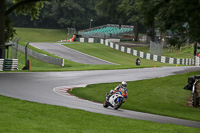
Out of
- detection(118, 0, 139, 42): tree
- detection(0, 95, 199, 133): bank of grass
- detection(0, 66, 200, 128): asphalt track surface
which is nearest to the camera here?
detection(0, 95, 199, 133): bank of grass

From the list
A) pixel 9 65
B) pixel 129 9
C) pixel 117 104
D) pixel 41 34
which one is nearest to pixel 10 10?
pixel 9 65

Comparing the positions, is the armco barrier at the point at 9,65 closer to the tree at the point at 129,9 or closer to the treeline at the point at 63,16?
the tree at the point at 129,9

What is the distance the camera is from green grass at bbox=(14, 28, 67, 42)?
333ft

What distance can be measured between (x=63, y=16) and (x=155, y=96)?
3714 inches

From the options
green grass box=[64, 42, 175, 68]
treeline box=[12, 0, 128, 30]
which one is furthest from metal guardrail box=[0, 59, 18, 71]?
treeline box=[12, 0, 128, 30]

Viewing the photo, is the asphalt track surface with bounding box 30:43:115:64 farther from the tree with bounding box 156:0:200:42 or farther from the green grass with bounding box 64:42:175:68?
the tree with bounding box 156:0:200:42

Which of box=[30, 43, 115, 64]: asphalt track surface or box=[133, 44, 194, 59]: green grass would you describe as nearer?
box=[30, 43, 115, 64]: asphalt track surface

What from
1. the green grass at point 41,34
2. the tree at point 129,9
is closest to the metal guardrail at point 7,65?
the tree at point 129,9

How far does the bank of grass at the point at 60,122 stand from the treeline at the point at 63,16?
316ft

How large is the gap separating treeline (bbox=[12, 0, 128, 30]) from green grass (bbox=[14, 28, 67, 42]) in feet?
11.4

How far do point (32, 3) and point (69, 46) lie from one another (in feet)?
89.7

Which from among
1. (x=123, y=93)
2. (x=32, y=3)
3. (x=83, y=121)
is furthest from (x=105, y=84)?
(x=32, y=3)

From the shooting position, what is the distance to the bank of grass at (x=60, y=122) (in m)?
10.3

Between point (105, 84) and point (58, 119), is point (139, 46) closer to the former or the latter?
point (105, 84)
